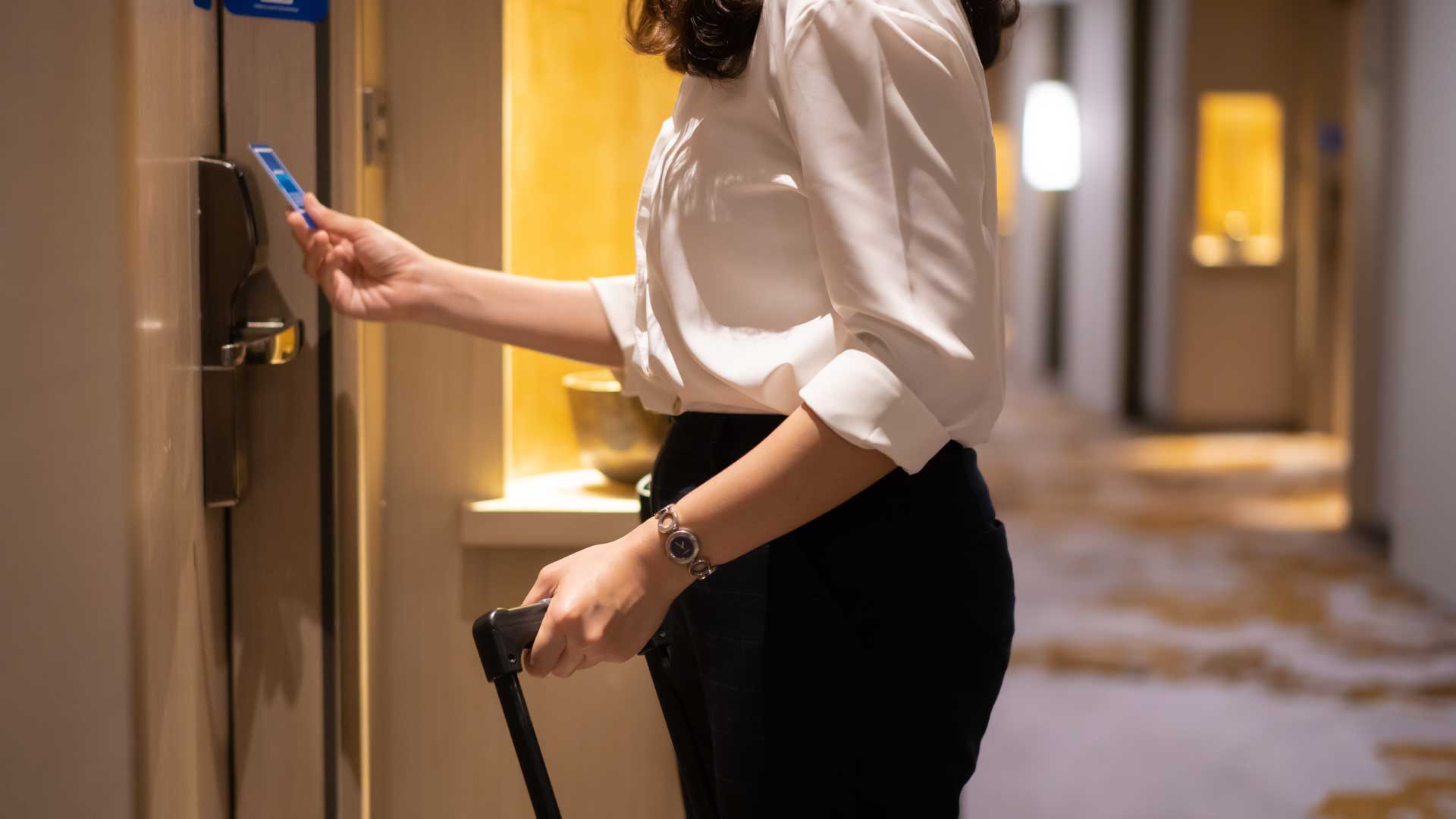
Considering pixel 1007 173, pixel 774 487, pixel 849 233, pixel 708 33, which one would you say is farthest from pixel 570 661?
pixel 1007 173

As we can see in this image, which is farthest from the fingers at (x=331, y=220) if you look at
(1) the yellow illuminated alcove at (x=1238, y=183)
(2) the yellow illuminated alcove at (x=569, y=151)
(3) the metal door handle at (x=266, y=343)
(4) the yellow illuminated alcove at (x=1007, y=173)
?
(4) the yellow illuminated alcove at (x=1007, y=173)

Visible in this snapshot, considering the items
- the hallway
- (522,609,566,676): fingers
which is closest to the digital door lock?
(522,609,566,676): fingers

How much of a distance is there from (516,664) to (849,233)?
1.30 feet

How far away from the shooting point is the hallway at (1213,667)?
3.10 meters

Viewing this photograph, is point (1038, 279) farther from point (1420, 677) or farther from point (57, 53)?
point (57, 53)

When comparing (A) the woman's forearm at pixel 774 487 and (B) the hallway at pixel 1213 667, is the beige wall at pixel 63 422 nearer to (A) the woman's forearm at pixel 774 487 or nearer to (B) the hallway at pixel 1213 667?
(A) the woman's forearm at pixel 774 487

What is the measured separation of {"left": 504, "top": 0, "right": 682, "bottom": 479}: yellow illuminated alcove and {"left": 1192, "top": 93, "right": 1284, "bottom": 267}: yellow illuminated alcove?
7.61 m

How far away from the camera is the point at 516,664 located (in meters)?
0.98

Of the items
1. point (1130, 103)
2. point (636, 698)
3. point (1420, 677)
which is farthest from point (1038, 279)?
point (636, 698)

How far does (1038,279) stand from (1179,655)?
912 centimetres

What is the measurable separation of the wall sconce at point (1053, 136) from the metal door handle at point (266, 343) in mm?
10479

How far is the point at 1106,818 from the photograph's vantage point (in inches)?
116

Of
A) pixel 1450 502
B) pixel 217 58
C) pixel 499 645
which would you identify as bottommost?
pixel 1450 502

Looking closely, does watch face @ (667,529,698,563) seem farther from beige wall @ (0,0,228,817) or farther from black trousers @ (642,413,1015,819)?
beige wall @ (0,0,228,817)
